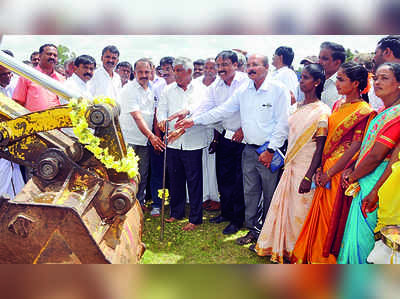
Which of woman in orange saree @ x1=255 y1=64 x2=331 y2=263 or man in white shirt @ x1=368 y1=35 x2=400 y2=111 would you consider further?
woman in orange saree @ x1=255 y1=64 x2=331 y2=263

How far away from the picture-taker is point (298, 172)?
12.4ft

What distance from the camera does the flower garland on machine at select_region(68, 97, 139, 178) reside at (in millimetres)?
2941

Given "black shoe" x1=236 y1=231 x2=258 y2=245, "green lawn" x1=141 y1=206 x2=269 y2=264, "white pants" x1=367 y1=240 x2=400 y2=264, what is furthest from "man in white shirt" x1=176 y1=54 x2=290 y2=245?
"white pants" x1=367 y1=240 x2=400 y2=264

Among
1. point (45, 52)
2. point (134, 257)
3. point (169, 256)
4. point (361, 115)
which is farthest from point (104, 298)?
point (45, 52)

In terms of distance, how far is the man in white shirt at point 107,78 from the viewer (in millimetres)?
5023

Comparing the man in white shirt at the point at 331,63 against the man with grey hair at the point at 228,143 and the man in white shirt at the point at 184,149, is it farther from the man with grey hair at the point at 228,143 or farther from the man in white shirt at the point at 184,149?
the man in white shirt at the point at 184,149

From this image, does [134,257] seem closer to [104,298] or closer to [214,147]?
[104,298]

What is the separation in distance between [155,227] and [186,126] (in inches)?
60.5

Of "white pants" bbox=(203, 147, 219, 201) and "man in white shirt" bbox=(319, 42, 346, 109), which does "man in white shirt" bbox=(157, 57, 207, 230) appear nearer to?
"white pants" bbox=(203, 147, 219, 201)

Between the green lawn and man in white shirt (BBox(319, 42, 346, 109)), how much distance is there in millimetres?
2118

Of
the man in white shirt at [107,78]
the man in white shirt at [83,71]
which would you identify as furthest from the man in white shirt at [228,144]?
the man in white shirt at [83,71]

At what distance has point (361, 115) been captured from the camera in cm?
328

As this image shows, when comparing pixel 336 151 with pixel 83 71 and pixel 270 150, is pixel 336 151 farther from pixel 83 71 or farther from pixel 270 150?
pixel 83 71

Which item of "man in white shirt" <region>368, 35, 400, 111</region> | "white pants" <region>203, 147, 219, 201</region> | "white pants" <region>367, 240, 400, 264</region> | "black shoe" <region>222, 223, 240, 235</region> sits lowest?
"black shoe" <region>222, 223, 240, 235</region>
